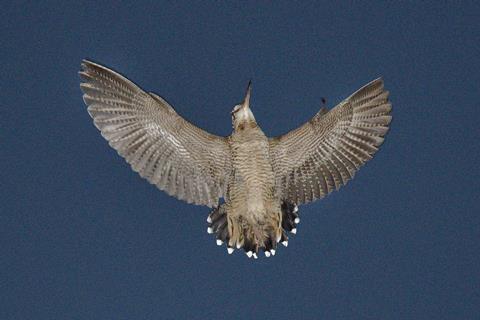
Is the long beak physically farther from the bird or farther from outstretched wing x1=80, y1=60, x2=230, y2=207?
outstretched wing x1=80, y1=60, x2=230, y2=207

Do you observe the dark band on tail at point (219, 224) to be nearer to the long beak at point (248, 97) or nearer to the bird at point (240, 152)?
the bird at point (240, 152)

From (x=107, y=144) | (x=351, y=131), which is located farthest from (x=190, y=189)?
(x=351, y=131)

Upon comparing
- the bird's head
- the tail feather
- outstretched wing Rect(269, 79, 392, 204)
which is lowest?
the tail feather

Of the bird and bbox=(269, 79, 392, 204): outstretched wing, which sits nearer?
the bird

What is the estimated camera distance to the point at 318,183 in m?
4.23

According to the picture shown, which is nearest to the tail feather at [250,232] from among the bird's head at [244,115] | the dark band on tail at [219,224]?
the dark band on tail at [219,224]

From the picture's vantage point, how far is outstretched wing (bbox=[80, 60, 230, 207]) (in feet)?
13.1

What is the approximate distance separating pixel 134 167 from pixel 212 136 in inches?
14.5

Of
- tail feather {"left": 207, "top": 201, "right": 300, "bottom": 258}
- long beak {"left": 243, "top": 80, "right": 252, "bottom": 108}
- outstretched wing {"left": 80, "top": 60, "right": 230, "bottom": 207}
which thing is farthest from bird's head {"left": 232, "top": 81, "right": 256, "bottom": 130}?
tail feather {"left": 207, "top": 201, "right": 300, "bottom": 258}

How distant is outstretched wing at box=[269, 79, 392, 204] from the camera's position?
412 centimetres

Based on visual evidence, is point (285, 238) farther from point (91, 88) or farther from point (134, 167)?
point (91, 88)

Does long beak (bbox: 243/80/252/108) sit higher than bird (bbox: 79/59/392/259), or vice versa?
long beak (bbox: 243/80/252/108)

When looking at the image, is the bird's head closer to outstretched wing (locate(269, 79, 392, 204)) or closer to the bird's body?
the bird's body

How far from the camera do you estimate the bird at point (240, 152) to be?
402 cm
